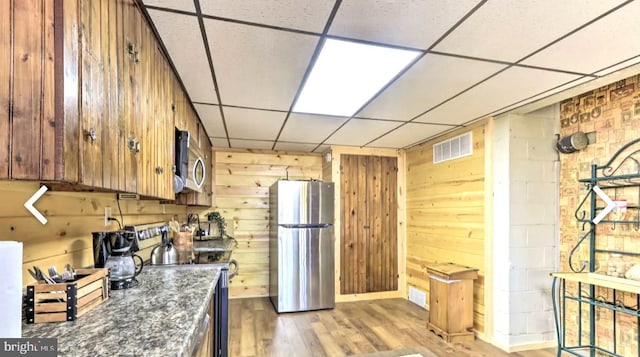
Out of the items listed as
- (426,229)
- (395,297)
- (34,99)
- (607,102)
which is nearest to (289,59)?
(34,99)

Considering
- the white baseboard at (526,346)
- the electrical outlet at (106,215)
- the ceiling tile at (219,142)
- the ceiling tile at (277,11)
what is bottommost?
the white baseboard at (526,346)

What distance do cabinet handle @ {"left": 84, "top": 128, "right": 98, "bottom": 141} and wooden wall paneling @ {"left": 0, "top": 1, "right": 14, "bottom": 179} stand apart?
18 cm

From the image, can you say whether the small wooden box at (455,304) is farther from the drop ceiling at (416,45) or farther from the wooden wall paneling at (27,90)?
the wooden wall paneling at (27,90)

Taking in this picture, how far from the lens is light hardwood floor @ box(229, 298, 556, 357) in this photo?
9.48ft

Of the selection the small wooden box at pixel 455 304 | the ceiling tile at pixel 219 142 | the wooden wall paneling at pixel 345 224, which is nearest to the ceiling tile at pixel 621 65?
the small wooden box at pixel 455 304

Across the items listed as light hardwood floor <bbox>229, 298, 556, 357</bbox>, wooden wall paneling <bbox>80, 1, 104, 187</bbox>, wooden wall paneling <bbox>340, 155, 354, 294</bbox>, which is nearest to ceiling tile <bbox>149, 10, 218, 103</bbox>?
wooden wall paneling <bbox>80, 1, 104, 187</bbox>

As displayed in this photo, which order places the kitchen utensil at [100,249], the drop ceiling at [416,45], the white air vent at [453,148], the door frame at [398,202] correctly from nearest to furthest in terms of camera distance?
the drop ceiling at [416,45], the kitchen utensil at [100,249], the white air vent at [453,148], the door frame at [398,202]

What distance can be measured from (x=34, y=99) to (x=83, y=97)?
131 mm

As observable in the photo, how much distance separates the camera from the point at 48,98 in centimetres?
81

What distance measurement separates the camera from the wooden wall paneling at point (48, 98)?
0.80 metres

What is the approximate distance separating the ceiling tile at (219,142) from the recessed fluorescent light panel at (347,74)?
1691 millimetres

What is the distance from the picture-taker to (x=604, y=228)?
2547 mm

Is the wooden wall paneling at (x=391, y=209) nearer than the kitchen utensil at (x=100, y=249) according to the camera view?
No

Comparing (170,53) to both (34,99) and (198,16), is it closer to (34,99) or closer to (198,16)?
(198,16)
